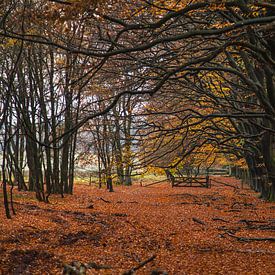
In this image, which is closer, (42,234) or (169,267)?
(169,267)

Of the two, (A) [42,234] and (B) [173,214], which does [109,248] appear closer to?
(A) [42,234]

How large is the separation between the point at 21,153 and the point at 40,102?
31.4 ft

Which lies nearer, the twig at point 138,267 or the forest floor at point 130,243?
the twig at point 138,267

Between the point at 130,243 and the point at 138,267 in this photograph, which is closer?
the point at 138,267

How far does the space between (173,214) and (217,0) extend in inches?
372

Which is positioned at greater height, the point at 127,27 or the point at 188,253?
the point at 127,27

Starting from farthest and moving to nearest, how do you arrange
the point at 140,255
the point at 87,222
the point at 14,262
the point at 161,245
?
the point at 87,222, the point at 161,245, the point at 140,255, the point at 14,262

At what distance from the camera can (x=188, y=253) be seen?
7.29m

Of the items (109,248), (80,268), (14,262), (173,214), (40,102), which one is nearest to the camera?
(80,268)

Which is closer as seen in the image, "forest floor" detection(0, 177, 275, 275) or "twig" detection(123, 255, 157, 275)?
"twig" detection(123, 255, 157, 275)

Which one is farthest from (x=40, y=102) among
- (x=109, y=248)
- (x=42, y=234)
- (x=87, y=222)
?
(x=109, y=248)

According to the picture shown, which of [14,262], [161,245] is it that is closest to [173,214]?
[161,245]

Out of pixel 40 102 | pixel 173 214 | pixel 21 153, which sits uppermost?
pixel 40 102

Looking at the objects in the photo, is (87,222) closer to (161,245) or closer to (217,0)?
(161,245)
